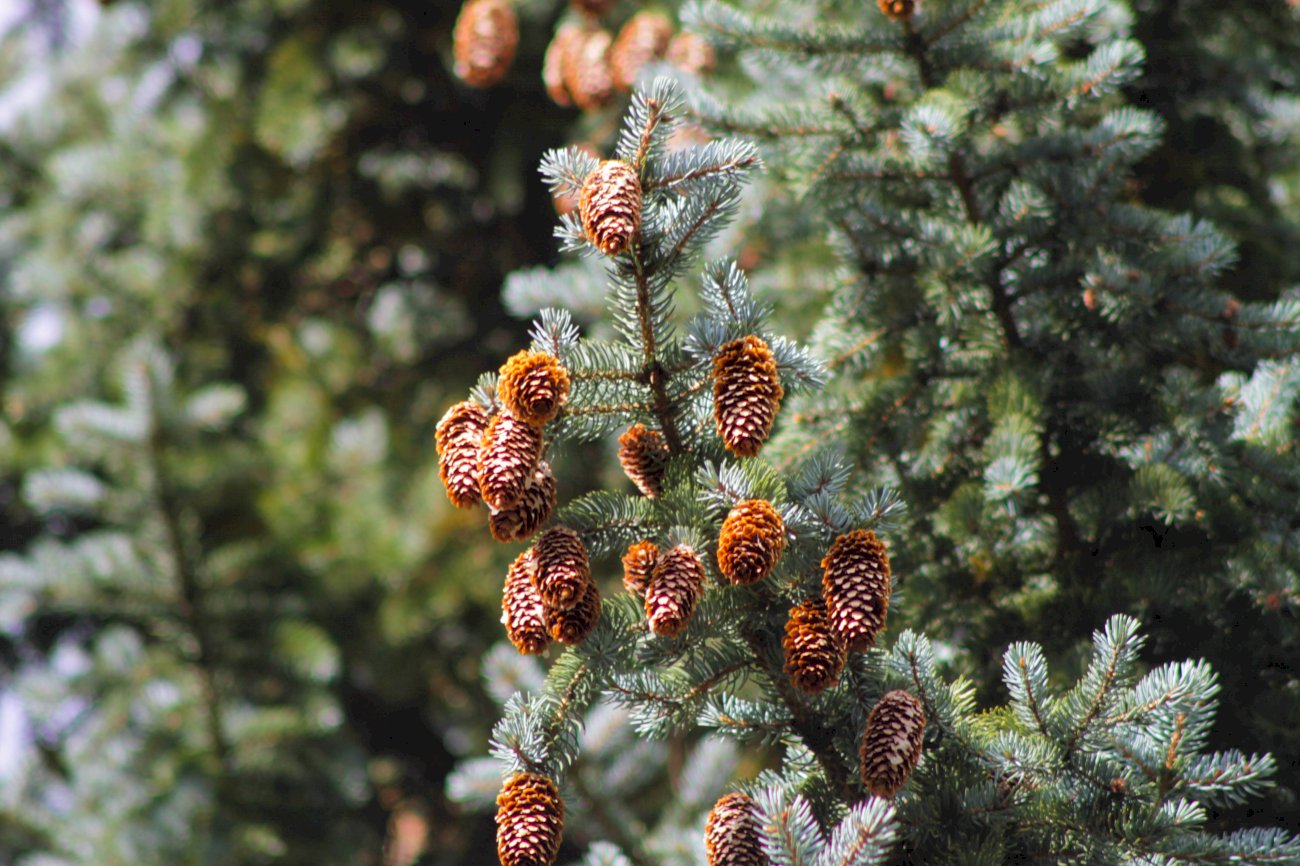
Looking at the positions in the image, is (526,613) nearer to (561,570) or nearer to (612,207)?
(561,570)

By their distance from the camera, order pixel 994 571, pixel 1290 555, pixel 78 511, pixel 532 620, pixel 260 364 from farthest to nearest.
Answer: pixel 260 364 → pixel 78 511 → pixel 994 571 → pixel 1290 555 → pixel 532 620

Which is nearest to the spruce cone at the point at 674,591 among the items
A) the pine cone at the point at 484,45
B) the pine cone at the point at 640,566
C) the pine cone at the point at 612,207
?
the pine cone at the point at 640,566

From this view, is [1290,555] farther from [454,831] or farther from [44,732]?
[44,732]

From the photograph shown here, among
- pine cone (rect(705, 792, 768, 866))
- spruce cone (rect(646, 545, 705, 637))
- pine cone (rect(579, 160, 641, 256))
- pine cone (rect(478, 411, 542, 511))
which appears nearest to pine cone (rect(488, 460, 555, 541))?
pine cone (rect(478, 411, 542, 511))

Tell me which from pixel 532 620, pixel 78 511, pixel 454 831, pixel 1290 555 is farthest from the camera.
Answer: pixel 454 831

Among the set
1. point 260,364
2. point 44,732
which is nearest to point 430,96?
point 260,364

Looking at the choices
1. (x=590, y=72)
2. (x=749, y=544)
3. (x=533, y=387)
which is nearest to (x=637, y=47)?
(x=590, y=72)
